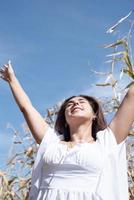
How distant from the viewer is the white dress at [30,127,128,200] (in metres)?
1.85

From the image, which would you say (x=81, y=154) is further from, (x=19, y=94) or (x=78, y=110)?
(x=19, y=94)

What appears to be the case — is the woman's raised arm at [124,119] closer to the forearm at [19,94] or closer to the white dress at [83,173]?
the white dress at [83,173]

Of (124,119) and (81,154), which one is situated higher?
(124,119)

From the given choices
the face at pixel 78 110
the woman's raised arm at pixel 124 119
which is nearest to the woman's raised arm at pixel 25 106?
the face at pixel 78 110

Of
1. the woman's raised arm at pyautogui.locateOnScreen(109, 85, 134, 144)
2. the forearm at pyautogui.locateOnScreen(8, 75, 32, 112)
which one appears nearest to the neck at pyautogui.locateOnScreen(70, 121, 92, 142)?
the woman's raised arm at pyautogui.locateOnScreen(109, 85, 134, 144)

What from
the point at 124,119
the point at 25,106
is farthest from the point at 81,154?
the point at 25,106

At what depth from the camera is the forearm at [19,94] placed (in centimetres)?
218

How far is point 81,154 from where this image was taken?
1900mm

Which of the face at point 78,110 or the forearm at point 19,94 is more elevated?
the forearm at point 19,94

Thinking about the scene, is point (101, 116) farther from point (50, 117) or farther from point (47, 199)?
point (50, 117)

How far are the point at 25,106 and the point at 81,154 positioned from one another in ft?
1.25

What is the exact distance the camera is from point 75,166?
1885 mm

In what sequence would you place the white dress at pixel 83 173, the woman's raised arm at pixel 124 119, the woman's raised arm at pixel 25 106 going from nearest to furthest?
the white dress at pixel 83 173 → the woman's raised arm at pixel 124 119 → the woman's raised arm at pixel 25 106

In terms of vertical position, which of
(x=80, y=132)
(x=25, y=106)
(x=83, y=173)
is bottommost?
(x=83, y=173)
